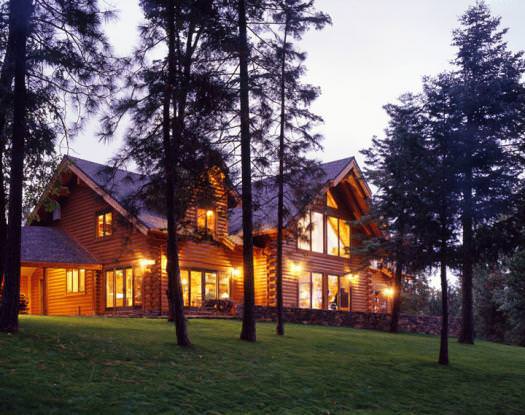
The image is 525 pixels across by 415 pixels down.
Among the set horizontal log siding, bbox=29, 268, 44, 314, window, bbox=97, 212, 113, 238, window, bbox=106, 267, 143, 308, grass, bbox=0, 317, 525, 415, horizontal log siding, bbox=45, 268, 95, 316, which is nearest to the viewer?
grass, bbox=0, 317, 525, 415

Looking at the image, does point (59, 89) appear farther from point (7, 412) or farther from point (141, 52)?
point (7, 412)

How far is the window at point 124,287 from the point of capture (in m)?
28.2

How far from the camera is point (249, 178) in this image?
17719 millimetres

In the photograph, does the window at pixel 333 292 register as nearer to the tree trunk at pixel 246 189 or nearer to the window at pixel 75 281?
the window at pixel 75 281

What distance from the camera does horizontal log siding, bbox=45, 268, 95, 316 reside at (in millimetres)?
30312

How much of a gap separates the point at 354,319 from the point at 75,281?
1355 centimetres

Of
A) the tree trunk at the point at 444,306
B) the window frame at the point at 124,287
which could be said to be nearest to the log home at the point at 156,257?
the window frame at the point at 124,287

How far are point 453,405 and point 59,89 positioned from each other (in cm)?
1107

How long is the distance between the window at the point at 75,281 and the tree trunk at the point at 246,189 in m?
15.6

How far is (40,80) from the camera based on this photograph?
14.6m

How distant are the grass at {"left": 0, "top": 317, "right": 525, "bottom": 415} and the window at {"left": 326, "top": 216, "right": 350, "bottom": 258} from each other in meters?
14.5

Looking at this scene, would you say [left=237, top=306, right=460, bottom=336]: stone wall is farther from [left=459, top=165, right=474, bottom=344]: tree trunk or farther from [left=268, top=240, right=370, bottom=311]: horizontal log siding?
[left=459, top=165, right=474, bottom=344]: tree trunk

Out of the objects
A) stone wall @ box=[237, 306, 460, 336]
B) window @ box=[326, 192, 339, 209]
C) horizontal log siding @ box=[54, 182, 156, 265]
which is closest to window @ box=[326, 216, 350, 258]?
window @ box=[326, 192, 339, 209]

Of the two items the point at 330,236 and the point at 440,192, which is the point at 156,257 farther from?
the point at 440,192
